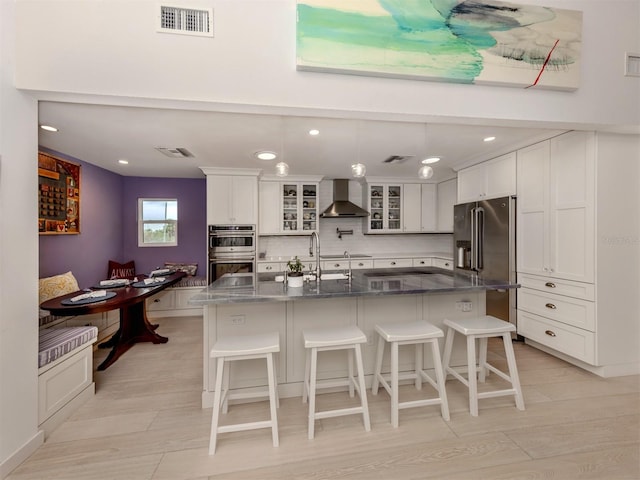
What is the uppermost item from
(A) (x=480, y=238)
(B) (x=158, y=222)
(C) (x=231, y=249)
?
(B) (x=158, y=222)

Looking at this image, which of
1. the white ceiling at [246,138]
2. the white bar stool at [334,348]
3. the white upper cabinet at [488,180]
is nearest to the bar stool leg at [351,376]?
the white bar stool at [334,348]

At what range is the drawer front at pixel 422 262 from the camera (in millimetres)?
5137

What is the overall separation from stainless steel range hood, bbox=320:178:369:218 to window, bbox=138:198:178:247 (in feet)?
8.70

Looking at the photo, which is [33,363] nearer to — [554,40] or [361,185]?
[554,40]

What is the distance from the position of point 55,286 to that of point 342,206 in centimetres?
401

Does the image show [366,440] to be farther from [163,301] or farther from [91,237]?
[91,237]

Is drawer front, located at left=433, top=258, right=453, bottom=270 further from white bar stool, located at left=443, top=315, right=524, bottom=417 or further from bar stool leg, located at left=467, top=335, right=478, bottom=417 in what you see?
bar stool leg, located at left=467, top=335, right=478, bottom=417

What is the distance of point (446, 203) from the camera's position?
512 centimetres

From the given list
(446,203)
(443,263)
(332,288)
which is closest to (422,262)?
(443,263)

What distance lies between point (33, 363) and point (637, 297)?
485 centimetres

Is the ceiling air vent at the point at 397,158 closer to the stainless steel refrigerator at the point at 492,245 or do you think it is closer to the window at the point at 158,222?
the stainless steel refrigerator at the point at 492,245

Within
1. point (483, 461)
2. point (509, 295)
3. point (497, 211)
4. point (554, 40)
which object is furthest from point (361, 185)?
point (483, 461)

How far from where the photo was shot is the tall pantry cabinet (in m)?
2.52

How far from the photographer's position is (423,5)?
194 cm
